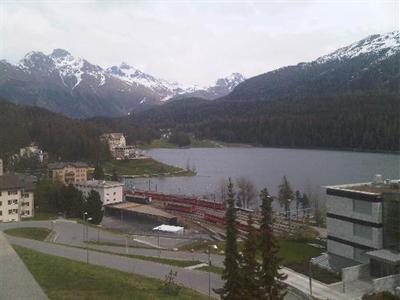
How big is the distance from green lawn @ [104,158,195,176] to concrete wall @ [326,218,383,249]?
66.6 meters

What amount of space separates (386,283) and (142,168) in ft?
→ 278

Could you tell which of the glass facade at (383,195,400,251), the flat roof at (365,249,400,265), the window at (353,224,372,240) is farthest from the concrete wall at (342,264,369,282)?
the window at (353,224,372,240)

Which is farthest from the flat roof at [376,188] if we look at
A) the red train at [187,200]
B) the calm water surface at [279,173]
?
the calm water surface at [279,173]

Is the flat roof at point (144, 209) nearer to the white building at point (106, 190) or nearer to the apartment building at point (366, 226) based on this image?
the white building at point (106, 190)

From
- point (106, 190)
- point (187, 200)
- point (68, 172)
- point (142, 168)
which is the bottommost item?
point (187, 200)

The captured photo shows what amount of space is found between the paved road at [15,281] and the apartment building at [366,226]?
16127mm

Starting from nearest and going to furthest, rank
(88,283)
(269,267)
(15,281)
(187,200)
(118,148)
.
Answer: (15,281), (269,267), (88,283), (187,200), (118,148)

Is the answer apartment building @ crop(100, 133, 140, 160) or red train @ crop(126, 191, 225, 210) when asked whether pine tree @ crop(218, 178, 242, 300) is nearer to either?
red train @ crop(126, 191, 225, 210)

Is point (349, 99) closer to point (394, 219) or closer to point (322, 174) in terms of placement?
point (322, 174)

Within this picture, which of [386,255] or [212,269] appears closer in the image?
[386,255]

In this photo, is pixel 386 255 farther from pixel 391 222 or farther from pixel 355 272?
pixel 391 222

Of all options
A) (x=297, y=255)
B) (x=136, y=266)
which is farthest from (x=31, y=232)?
(x=297, y=255)

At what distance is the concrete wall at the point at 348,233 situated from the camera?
2562 cm

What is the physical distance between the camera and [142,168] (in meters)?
105
